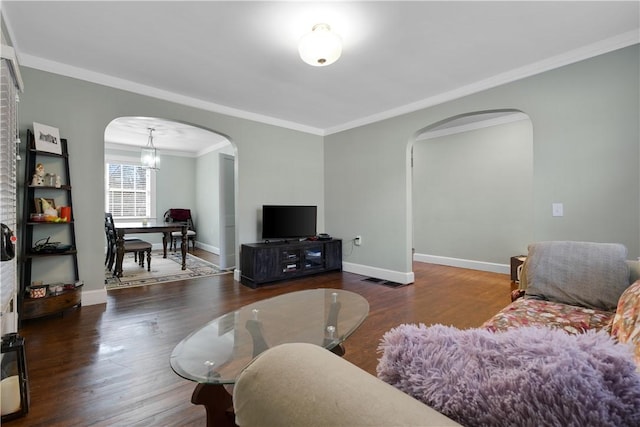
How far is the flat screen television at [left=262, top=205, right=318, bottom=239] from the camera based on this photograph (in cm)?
436

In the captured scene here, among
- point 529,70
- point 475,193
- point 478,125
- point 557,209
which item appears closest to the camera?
point 557,209

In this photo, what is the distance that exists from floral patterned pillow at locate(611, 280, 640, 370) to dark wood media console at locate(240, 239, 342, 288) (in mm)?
3458

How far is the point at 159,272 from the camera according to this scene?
4.78 m

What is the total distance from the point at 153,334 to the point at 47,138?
7.10 ft

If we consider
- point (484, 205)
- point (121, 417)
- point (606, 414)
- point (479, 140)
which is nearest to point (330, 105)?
point (479, 140)

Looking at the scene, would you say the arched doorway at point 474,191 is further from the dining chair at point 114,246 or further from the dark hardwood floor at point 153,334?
the dining chair at point 114,246

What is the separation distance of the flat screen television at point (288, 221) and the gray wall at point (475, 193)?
2433 millimetres

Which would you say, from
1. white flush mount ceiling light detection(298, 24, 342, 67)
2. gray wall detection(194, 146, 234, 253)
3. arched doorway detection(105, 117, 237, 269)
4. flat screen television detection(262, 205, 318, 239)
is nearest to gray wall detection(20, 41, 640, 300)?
flat screen television detection(262, 205, 318, 239)

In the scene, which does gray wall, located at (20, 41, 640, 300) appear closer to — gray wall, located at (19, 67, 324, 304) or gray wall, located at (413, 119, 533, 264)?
gray wall, located at (19, 67, 324, 304)

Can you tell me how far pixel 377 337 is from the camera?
239cm

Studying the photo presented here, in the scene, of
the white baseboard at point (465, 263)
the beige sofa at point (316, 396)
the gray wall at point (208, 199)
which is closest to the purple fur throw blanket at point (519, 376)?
the beige sofa at point (316, 396)

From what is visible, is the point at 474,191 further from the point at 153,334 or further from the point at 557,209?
the point at 153,334

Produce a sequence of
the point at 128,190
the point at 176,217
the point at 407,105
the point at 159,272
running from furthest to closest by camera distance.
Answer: the point at 176,217
the point at 128,190
the point at 159,272
the point at 407,105

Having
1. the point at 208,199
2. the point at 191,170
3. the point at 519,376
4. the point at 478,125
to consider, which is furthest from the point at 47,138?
the point at 478,125
